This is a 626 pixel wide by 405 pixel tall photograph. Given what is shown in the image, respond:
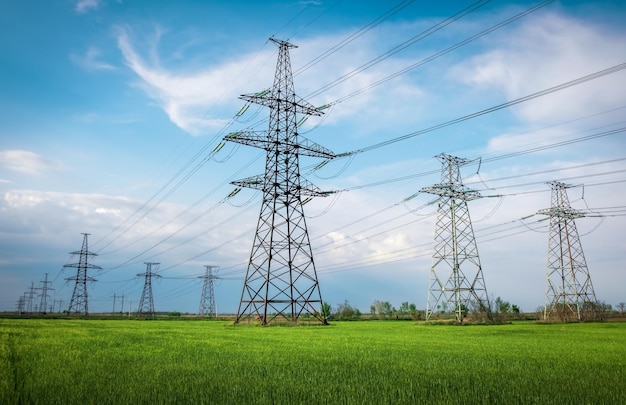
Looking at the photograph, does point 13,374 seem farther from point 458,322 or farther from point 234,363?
point 458,322

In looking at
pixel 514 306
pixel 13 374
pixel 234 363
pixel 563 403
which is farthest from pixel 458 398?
pixel 514 306

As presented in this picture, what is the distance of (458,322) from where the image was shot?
4472cm

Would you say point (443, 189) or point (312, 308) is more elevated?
point (443, 189)

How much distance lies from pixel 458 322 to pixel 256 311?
21756mm

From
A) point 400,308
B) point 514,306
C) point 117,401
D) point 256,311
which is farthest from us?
point 400,308

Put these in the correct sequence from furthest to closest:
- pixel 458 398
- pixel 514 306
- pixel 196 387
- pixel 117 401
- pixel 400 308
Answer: pixel 400 308
pixel 514 306
pixel 196 387
pixel 458 398
pixel 117 401

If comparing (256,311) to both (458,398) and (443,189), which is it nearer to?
(443,189)

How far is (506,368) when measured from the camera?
12016mm

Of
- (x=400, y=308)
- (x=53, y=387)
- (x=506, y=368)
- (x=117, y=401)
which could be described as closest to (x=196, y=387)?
(x=117, y=401)

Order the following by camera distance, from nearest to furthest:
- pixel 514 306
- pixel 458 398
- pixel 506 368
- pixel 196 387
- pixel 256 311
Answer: pixel 458 398 < pixel 196 387 < pixel 506 368 < pixel 256 311 < pixel 514 306

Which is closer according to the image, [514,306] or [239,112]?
[239,112]

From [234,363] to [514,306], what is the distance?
91.7 m

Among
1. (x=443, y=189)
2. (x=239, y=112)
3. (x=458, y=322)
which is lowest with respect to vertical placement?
→ (x=458, y=322)

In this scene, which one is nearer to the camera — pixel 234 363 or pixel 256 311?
pixel 234 363
